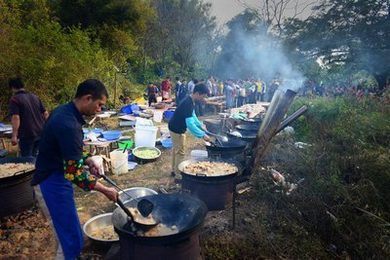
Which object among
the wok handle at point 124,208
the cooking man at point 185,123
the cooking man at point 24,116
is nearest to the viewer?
the wok handle at point 124,208

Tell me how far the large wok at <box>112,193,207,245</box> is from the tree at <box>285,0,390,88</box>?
2158cm

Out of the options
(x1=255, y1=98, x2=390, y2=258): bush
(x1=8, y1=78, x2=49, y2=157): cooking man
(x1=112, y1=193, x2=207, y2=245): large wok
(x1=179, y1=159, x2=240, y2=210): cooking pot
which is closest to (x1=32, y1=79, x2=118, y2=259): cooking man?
(x1=112, y1=193, x2=207, y2=245): large wok

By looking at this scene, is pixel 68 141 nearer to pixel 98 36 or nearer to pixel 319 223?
pixel 319 223

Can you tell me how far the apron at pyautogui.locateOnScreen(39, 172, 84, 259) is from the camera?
131 inches

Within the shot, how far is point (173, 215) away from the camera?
4.12m

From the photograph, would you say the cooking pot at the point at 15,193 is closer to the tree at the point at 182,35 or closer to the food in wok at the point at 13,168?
the food in wok at the point at 13,168

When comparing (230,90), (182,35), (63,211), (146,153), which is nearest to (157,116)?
(146,153)

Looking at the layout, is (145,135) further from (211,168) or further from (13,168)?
(13,168)

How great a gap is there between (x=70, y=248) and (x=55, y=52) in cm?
1287

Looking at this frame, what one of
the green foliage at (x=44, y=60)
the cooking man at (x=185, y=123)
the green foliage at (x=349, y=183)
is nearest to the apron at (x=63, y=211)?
the cooking man at (x=185, y=123)

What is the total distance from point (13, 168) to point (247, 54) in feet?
103

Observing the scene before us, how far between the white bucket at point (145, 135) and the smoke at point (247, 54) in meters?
22.7

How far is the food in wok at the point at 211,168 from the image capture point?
5816mm

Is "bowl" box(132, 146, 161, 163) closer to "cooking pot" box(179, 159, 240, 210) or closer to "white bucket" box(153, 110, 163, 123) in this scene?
"cooking pot" box(179, 159, 240, 210)
